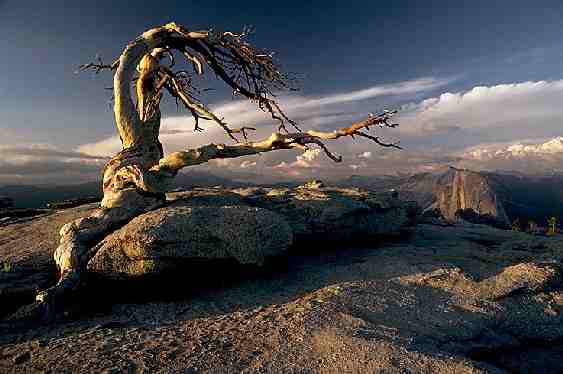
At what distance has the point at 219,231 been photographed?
11.1m

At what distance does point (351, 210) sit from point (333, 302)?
22.5 feet

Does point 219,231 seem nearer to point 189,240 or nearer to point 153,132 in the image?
point 189,240

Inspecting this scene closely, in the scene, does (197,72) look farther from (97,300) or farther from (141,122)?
(97,300)

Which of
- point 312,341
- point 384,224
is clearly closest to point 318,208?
point 384,224

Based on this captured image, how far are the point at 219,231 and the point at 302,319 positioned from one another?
4271 millimetres

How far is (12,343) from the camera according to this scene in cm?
777

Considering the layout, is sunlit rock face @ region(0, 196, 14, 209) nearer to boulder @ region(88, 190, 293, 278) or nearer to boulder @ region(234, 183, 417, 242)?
boulder @ region(234, 183, 417, 242)

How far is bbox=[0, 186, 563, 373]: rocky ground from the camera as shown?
6.79 m

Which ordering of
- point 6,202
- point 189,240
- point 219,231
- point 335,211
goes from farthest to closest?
point 6,202, point 335,211, point 219,231, point 189,240

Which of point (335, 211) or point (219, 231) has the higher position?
point (219, 231)

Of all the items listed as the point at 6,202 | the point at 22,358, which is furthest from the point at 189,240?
the point at 6,202

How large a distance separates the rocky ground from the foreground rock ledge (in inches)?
22.0

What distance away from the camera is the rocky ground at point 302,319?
6.79 meters

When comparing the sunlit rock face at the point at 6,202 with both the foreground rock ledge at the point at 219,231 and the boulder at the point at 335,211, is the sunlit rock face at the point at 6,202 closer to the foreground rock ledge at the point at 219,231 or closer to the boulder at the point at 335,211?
the foreground rock ledge at the point at 219,231
